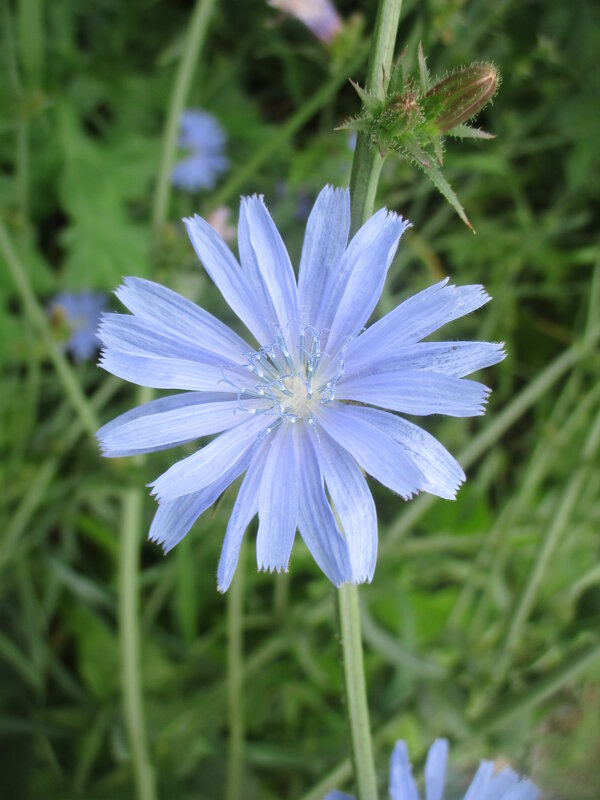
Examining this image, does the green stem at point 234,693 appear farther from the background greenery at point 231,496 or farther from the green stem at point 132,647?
the green stem at point 132,647

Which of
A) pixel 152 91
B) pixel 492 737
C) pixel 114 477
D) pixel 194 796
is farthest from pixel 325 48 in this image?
pixel 194 796

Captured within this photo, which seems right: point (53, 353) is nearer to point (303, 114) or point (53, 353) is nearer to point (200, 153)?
point (303, 114)

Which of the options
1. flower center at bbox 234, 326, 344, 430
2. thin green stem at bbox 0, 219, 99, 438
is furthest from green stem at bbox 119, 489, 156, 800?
flower center at bbox 234, 326, 344, 430

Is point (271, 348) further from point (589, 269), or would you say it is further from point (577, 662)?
point (589, 269)

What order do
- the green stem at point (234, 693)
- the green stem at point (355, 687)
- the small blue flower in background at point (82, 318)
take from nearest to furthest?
the green stem at point (355, 687) → the green stem at point (234, 693) → the small blue flower in background at point (82, 318)

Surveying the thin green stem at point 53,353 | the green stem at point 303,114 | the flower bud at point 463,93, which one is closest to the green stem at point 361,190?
the flower bud at point 463,93
